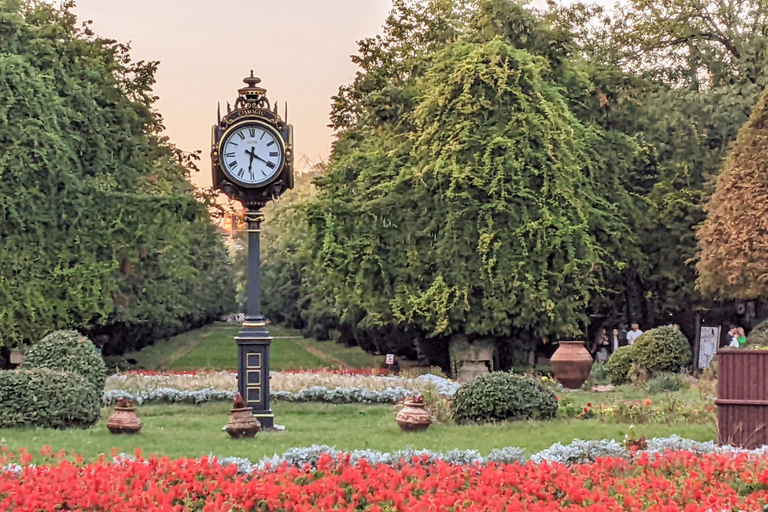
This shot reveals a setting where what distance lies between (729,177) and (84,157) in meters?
16.8

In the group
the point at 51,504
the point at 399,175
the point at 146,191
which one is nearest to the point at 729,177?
the point at 399,175

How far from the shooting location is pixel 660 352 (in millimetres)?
22234

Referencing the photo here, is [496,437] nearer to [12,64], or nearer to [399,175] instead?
[399,175]

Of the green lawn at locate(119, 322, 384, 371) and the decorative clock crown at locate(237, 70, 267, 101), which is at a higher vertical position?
the decorative clock crown at locate(237, 70, 267, 101)

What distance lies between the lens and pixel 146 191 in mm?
30484

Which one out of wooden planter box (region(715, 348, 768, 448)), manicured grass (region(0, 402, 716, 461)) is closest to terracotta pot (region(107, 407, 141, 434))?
manicured grass (region(0, 402, 716, 461))

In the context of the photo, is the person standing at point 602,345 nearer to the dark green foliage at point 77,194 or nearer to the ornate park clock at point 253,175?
the dark green foliage at point 77,194

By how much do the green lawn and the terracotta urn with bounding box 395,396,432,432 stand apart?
16895 mm

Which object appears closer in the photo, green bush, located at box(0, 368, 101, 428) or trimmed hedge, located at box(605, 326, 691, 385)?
green bush, located at box(0, 368, 101, 428)

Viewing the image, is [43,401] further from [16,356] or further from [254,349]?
[16,356]

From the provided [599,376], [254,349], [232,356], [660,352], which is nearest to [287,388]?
[254,349]

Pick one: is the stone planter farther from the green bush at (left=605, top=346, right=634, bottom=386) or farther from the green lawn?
the green bush at (left=605, top=346, right=634, bottom=386)

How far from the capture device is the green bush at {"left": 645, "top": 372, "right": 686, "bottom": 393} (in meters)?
19.7

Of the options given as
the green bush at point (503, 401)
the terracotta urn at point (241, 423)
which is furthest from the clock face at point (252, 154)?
the green bush at point (503, 401)
